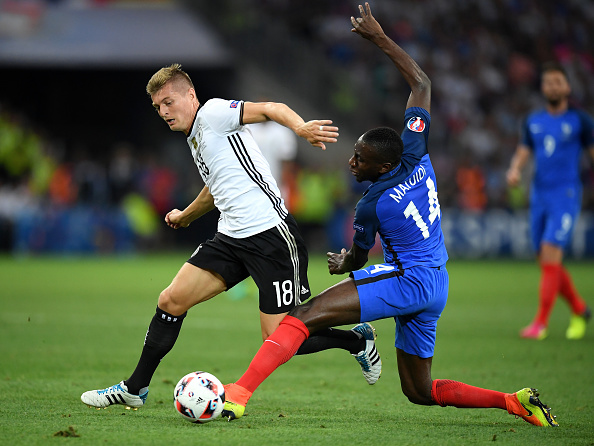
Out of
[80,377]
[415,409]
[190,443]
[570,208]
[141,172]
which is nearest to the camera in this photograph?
[190,443]

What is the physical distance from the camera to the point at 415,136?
524cm

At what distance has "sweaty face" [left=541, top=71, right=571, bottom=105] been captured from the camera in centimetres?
900

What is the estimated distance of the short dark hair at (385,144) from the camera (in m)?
4.92

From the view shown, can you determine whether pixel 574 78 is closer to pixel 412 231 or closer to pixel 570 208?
pixel 570 208

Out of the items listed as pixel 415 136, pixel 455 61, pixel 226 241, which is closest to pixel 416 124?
pixel 415 136

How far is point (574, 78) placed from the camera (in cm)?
→ 2469

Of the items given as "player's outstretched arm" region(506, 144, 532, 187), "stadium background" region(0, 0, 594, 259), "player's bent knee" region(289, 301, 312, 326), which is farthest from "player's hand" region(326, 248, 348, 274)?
"stadium background" region(0, 0, 594, 259)

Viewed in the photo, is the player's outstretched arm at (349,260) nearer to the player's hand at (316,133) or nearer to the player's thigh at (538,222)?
the player's hand at (316,133)

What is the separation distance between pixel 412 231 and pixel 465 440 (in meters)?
1.20

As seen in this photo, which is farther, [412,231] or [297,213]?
[297,213]

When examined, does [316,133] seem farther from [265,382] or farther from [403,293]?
[265,382]

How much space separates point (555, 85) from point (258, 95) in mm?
14189

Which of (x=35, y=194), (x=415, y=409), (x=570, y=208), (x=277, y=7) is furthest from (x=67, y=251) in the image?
(x=415, y=409)

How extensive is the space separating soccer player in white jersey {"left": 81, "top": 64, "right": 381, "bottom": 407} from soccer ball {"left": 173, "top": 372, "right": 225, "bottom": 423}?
0.68m
